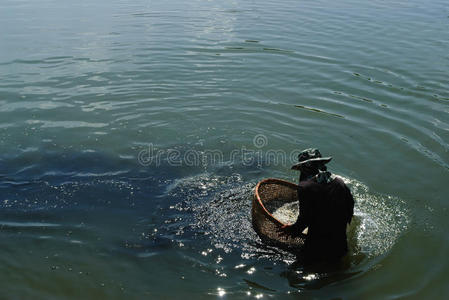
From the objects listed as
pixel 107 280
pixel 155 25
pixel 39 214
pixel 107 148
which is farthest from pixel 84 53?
pixel 107 280

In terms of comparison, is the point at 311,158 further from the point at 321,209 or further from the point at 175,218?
the point at 175,218

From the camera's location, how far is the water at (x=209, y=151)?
5938 millimetres

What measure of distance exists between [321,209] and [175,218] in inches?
103

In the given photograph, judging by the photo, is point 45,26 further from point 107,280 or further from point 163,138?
point 107,280

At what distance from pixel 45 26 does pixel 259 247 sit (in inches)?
706

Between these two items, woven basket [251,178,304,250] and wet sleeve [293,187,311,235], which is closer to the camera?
wet sleeve [293,187,311,235]

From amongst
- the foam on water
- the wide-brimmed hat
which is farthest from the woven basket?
the wide-brimmed hat

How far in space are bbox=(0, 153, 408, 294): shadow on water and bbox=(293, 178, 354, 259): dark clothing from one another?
345 millimetres

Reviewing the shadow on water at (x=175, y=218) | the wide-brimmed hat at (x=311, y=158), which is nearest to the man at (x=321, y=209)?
the wide-brimmed hat at (x=311, y=158)

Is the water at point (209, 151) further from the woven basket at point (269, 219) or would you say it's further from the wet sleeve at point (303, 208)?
the wet sleeve at point (303, 208)

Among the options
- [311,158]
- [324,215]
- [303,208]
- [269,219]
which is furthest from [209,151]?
[324,215]

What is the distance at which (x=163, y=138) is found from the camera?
9930mm

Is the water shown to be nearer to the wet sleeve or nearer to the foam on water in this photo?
the foam on water

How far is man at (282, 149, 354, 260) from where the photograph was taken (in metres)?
5.37
